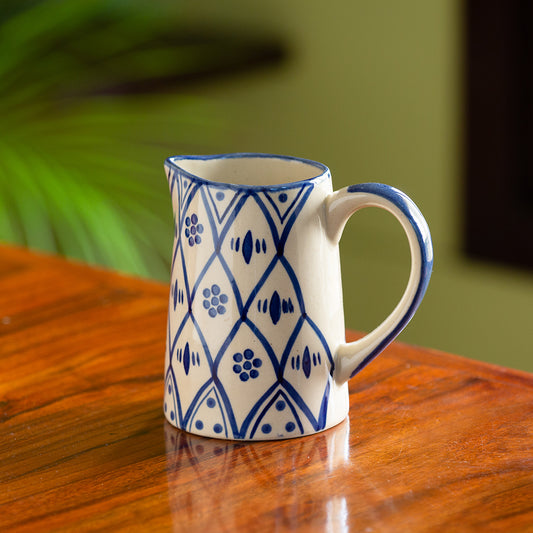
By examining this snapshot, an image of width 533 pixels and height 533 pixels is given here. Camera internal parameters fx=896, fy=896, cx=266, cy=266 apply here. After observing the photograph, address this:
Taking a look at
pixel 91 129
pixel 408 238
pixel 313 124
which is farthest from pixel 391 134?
pixel 408 238

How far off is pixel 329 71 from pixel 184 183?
175 centimetres

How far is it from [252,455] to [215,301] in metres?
0.10

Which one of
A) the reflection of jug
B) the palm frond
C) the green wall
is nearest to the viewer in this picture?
the reflection of jug

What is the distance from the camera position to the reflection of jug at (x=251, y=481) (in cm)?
49

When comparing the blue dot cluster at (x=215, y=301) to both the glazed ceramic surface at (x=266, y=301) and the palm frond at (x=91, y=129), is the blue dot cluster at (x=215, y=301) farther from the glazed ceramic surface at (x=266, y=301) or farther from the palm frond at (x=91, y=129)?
the palm frond at (x=91, y=129)

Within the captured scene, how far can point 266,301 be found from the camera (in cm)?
55

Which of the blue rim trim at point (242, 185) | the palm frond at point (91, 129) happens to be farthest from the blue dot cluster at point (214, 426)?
the palm frond at point (91, 129)

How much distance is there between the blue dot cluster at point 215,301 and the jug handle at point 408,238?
79 mm

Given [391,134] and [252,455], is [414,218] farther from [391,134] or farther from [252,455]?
[391,134]

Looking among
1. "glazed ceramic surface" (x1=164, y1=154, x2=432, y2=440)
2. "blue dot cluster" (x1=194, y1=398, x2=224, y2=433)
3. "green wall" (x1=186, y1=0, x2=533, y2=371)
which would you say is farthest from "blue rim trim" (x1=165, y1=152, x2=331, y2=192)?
"green wall" (x1=186, y1=0, x2=533, y2=371)

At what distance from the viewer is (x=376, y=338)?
57 cm

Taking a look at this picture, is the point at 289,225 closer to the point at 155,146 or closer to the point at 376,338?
the point at 376,338

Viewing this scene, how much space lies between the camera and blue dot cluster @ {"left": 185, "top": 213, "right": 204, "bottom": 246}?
56cm

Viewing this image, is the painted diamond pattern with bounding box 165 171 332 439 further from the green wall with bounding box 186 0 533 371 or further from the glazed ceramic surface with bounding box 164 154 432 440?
the green wall with bounding box 186 0 533 371
